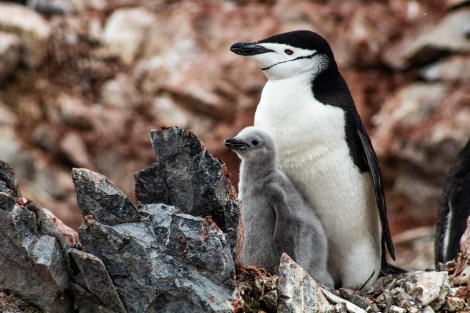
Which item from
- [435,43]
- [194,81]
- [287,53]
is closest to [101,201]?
[287,53]

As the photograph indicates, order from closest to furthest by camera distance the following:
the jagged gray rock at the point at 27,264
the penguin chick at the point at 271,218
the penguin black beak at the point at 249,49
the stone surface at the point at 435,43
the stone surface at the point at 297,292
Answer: the jagged gray rock at the point at 27,264 < the stone surface at the point at 297,292 < the penguin chick at the point at 271,218 < the penguin black beak at the point at 249,49 < the stone surface at the point at 435,43

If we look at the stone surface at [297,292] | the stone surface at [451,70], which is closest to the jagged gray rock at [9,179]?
the stone surface at [297,292]

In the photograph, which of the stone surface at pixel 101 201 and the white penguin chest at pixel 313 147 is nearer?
the stone surface at pixel 101 201

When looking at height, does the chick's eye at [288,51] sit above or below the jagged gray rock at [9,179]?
above

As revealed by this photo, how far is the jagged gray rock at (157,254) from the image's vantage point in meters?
3.99

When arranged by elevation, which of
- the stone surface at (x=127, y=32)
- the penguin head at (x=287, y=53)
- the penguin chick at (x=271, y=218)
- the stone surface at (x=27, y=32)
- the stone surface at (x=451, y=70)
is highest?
the stone surface at (x=27, y=32)

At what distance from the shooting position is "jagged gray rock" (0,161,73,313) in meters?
3.91

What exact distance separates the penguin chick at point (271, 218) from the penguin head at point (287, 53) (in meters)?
0.55

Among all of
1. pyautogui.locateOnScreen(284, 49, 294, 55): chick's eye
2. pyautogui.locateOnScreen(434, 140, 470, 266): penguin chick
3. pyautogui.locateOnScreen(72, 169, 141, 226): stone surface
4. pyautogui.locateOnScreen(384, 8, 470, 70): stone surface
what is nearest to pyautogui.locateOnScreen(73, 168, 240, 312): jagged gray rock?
pyautogui.locateOnScreen(72, 169, 141, 226): stone surface

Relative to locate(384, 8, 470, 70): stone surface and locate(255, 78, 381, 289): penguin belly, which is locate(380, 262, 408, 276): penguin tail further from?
locate(384, 8, 470, 70): stone surface

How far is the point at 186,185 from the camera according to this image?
4.41 meters

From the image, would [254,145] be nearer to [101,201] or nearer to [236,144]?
[236,144]

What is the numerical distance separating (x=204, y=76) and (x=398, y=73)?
3.64 metres

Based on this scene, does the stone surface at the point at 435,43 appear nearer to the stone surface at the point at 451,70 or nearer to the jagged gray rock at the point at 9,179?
the stone surface at the point at 451,70
